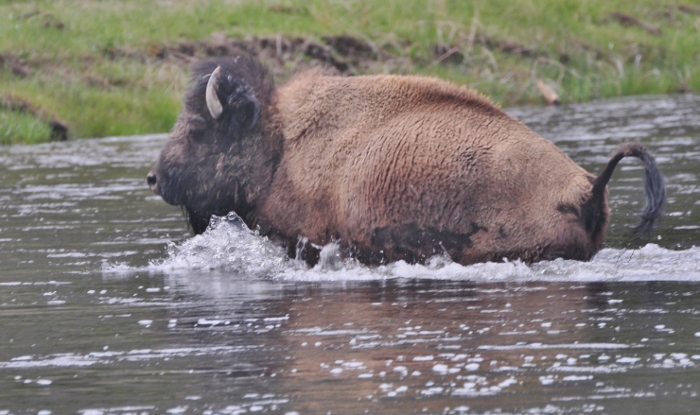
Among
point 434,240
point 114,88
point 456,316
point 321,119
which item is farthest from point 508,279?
point 114,88

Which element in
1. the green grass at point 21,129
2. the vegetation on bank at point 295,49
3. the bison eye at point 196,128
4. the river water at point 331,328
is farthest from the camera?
the vegetation on bank at point 295,49

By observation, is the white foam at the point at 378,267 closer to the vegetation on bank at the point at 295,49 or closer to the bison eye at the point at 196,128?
the bison eye at the point at 196,128

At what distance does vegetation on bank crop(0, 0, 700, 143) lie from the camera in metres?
22.5

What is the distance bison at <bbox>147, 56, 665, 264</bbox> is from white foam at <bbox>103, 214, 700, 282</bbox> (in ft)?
0.24

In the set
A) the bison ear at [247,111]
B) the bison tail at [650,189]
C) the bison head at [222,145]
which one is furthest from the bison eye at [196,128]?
the bison tail at [650,189]

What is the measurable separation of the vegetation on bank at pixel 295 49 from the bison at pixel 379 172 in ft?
39.8

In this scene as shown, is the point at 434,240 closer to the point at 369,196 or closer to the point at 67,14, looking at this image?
the point at 369,196

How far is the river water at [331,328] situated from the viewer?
5203 mm

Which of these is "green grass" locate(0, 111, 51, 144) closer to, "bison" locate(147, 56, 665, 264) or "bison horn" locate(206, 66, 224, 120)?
"bison" locate(147, 56, 665, 264)

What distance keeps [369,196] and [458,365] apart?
102 inches

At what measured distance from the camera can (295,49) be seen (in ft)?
90.2

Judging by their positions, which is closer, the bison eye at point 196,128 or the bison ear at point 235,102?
the bison ear at point 235,102

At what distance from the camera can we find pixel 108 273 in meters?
8.71

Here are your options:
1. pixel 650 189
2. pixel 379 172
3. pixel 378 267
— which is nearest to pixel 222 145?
pixel 379 172
